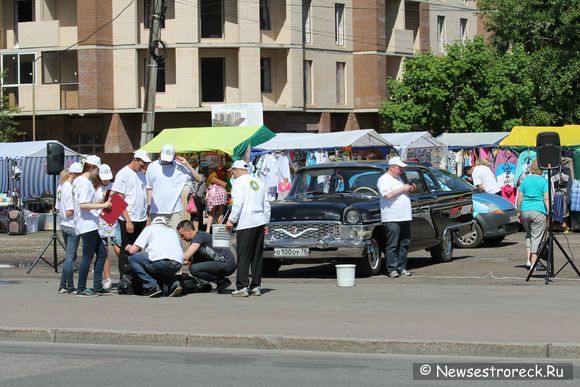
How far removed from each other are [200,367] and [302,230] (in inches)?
320

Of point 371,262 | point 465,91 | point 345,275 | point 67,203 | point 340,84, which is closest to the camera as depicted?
point 345,275

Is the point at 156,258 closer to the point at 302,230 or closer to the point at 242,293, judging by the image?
the point at 242,293

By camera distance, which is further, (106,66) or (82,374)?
(106,66)

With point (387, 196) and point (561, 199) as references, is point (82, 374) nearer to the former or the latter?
point (387, 196)

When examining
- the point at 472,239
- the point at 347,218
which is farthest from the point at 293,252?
the point at 472,239

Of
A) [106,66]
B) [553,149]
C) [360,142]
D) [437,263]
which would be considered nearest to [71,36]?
[106,66]

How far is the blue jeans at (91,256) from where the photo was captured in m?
16.2

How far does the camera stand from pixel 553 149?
1716 centimetres

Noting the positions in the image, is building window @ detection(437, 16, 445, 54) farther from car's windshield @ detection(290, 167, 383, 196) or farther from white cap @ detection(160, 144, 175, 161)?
white cap @ detection(160, 144, 175, 161)

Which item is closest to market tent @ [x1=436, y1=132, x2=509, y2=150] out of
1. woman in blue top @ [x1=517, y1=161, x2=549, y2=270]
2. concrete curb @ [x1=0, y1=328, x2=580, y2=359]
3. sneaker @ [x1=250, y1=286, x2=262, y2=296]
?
woman in blue top @ [x1=517, y1=161, x2=549, y2=270]

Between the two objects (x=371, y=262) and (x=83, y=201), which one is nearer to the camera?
(x=83, y=201)

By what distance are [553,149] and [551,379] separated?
7882 millimetres

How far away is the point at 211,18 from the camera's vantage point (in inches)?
2073

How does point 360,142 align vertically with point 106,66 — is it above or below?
below
